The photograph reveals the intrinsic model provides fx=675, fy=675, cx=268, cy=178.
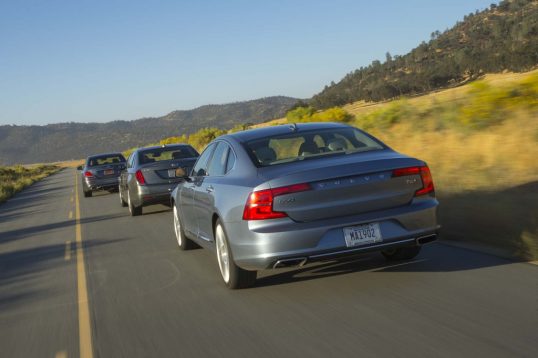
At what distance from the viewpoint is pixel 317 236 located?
19.5 feet

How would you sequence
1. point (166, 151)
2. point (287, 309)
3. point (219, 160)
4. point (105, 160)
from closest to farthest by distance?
point (287, 309) < point (219, 160) < point (166, 151) < point (105, 160)

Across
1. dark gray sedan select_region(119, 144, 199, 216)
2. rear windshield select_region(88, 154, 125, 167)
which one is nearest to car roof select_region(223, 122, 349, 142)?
dark gray sedan select_region(119, 144, 199, 216)

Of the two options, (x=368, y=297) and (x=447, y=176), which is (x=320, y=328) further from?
(x=447, y=176)

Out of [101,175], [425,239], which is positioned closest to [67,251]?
[425,239]

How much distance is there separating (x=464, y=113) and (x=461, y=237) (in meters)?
7.22

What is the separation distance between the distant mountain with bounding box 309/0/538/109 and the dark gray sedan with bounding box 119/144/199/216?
30554 mm

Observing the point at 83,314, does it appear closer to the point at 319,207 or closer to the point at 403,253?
the point at 319,207

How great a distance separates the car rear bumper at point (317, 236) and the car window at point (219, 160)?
49.8 inches

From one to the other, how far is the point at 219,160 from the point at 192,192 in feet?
3.11

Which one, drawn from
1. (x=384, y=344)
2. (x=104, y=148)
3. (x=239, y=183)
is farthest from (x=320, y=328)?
(x=104, y=148)

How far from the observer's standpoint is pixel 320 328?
17.3 feet

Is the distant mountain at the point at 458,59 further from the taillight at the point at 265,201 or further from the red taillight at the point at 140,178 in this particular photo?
the taillight at the point at 265,201

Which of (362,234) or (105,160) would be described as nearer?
(362,234)

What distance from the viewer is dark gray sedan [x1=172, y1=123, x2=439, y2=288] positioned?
19.6 feet
